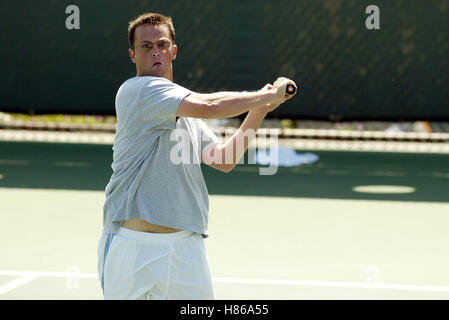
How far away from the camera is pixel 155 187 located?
3.27 metres

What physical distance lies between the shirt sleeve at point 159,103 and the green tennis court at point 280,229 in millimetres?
1984

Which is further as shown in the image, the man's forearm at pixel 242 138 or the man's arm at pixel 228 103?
the man's forearm at pixel 242 138

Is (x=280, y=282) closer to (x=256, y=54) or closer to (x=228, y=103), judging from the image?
A: (x=228, y=103)

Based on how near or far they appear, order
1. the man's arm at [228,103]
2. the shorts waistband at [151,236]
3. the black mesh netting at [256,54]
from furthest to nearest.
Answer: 1. the black mesh netting at [256,54]
2. the shorts waistband at [151,236]
3. the man's arm at [228,103]

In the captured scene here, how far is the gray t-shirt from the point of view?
3.23 meters

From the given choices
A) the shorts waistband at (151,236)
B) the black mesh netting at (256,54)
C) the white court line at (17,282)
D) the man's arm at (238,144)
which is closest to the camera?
the shorts waistband at (151,236)

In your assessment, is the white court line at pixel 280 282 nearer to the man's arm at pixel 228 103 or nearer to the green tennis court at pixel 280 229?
the green tennis court at pixel 280 229

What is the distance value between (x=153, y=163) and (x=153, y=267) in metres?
0.38

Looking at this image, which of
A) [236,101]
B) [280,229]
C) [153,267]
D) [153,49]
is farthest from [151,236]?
[280,229]

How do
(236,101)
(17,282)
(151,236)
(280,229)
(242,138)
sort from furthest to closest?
(280,229)
(17,282)
(242,138)
(151,236)
(236,101)

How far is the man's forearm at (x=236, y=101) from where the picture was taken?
3172mm

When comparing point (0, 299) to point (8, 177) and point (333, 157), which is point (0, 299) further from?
point (333, 157)

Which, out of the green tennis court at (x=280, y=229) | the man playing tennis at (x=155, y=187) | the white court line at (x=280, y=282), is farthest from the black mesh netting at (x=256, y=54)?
the man playing tennis at (x=155, y=187)

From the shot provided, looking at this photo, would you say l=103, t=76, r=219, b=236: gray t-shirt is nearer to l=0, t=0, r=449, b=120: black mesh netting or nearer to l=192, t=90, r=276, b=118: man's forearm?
l=192, t=90, r=276, b=118: man's forearm
